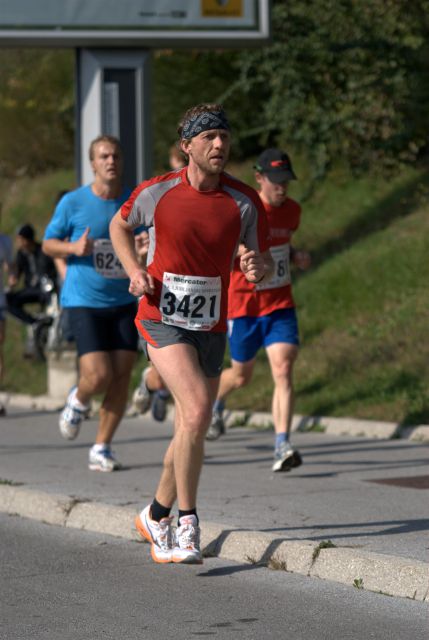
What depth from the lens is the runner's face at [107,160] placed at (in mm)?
10133

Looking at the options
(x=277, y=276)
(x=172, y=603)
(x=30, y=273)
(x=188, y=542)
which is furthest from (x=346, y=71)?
(x=172, y=603)

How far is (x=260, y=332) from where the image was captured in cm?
1070

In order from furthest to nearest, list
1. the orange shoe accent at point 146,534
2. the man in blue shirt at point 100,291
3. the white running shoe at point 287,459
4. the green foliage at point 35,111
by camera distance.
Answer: the green foliage at point 35,111 → the man in blue shirt at point 100,291 → the white running shoe at point 287,459 → the orange shoe accent at point 146,534

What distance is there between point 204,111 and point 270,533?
6.87ft

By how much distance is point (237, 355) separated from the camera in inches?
438

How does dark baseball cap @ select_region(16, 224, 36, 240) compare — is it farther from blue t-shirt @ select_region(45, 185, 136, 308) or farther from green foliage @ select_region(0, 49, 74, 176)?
green foliage @ select_region(0, 49, 74, 176)

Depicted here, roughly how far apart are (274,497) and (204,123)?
278 cm

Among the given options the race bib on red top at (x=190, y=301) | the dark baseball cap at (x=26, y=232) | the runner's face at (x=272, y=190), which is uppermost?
the runner's face at (x=272, y=190)

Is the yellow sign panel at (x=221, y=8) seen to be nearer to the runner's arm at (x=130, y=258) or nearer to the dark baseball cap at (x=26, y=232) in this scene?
the dark baseball cap at (x=26, y=232)

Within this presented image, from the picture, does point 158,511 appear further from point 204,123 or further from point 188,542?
point 204,123

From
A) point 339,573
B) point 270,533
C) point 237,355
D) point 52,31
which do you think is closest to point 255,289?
point 237,355

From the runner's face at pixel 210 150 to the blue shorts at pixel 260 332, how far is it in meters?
3.43

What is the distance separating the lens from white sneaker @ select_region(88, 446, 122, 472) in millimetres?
10531

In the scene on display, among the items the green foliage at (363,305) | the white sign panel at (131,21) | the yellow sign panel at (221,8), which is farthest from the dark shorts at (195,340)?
→ the yellow sign panel at (221,8)
